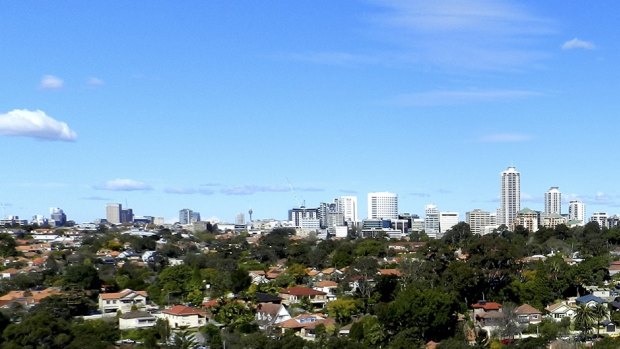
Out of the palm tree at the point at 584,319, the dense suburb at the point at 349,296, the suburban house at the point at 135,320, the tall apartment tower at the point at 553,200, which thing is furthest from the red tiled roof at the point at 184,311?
the tall apartment tower at the point at 553,200

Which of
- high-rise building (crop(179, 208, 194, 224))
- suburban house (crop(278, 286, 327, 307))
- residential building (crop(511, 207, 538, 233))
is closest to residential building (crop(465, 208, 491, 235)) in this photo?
residential building (crop(511, 207, 538, 233))

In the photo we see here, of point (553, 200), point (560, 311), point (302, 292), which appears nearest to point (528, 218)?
point (553, 200)

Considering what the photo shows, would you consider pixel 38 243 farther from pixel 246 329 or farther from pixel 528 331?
pixel 528 331

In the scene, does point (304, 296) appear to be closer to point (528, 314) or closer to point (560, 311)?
point (528, 314)

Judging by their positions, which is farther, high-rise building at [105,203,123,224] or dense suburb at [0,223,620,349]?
high-rise building at [105,203,123,224]

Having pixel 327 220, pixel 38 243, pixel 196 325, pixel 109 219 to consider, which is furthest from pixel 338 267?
pixel 109 219

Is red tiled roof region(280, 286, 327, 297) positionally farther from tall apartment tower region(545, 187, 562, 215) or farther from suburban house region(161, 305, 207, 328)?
tall apartment tower region(545, 187, 562, 215)
